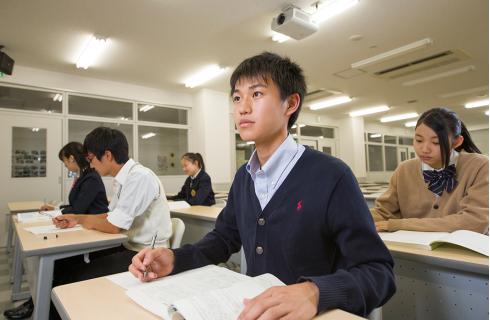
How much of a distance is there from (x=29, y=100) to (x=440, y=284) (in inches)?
238

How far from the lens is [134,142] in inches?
245

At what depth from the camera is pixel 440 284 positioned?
47.9 inches

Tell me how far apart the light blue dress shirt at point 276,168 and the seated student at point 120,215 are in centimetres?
106

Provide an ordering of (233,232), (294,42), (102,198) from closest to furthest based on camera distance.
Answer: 1. (233,232)
2. (102,198)
3. (294,42)

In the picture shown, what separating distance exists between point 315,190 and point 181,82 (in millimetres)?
5732

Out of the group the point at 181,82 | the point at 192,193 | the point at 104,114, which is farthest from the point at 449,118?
the point at 104,114

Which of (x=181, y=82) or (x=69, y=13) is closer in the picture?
(x=69, y=13)

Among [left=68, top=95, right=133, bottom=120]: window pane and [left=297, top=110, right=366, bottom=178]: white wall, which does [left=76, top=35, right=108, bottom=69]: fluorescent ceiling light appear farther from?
[left=297, top=110, right=366, bottom=178]: white wall

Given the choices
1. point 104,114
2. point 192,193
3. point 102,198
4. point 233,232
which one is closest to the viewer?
point 233,232

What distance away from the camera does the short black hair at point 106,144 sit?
2041mm

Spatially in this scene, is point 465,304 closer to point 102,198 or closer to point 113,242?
point 113,242

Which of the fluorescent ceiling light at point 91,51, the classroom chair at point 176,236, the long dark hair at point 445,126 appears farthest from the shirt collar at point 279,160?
the fluorescent ceiling light at point 91,51

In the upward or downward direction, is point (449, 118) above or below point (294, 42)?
below

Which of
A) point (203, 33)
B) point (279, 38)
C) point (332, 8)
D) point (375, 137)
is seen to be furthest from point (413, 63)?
point (375, 137)
